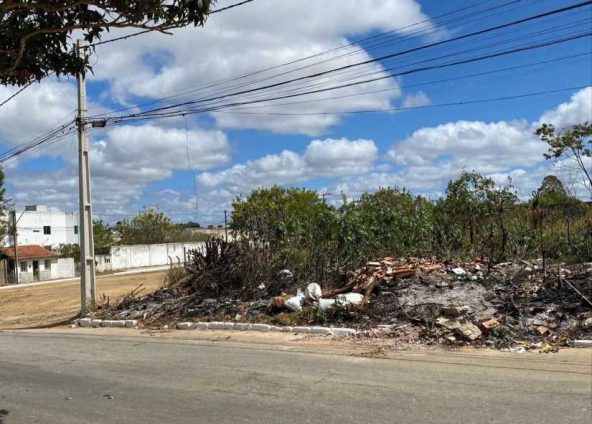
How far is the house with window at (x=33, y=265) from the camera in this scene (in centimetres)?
5899

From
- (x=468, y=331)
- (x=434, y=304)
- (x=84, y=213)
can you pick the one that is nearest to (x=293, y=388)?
(x=468, y=331)

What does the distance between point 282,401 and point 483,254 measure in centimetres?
1073

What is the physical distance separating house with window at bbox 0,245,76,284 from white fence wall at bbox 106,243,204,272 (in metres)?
3.53

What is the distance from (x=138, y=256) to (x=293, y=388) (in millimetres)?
67244

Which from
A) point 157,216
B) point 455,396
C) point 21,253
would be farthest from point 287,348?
point 157,216

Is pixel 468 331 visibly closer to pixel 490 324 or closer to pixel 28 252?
pixel 490 324

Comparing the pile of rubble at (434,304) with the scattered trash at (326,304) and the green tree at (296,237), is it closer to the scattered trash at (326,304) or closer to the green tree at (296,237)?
the scattered trash at (326,304)

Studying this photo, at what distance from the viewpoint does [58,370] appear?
388 inches

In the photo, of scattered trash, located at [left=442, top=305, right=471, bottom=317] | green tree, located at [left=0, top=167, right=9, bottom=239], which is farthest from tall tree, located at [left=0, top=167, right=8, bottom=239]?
scattered trash, located at [left=442, top=305, right=471, bottom=317]

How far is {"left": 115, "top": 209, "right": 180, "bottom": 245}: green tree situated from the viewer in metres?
91.7

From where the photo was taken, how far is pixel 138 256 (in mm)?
72312

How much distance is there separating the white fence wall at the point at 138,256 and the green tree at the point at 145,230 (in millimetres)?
12775

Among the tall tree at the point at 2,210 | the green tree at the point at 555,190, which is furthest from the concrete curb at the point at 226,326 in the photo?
the tall tree at the point at 2,210

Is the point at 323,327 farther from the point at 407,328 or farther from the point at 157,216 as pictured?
the point at 157,216
